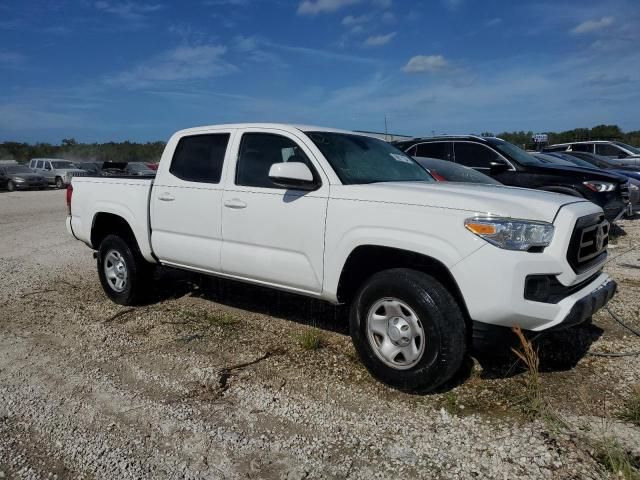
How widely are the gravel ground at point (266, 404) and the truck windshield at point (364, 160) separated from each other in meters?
1.47

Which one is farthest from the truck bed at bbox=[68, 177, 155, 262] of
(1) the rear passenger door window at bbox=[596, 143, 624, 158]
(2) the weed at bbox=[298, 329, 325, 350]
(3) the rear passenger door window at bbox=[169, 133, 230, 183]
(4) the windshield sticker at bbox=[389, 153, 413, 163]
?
(1) the rear passenger door window at bbox=[596, 143, 624, 158]

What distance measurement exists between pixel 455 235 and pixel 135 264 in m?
3.55

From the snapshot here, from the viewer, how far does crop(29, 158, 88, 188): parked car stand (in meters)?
29.7

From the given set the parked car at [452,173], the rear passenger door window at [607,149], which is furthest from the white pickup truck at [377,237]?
the rear passenger door window at [607,149]

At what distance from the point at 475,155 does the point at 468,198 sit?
646 centimetres

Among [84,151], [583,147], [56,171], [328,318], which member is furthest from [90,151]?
[328,318]

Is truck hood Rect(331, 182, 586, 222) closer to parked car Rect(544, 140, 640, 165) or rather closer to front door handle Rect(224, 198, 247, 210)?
front door handle Rect(224, 198, 247, 210)

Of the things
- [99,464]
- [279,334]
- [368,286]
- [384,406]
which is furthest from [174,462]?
[279,334]

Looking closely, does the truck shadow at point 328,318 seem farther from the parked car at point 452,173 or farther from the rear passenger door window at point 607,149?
the rear passenger door window at point 607,149

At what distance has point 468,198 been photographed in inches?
133

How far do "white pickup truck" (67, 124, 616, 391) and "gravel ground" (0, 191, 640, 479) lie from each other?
0.46 m

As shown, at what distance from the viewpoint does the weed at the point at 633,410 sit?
3.14 metres

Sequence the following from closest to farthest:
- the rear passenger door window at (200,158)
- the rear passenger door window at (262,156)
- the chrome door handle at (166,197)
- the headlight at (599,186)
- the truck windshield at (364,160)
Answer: the truck windshield at (364,160) < the rear passenger door window at (262,156) < the rear passenger door window at (200,158) < the chrome door handle at (166,197) < the headlight at (599,186)

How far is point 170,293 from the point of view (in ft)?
20.7
